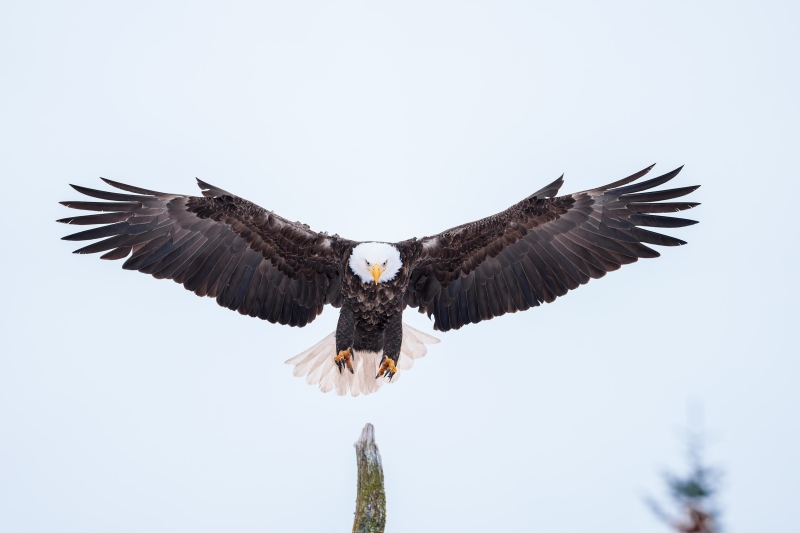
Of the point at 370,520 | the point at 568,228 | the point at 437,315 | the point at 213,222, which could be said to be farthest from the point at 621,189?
the point at 370,520

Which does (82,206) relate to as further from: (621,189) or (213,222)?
(621,189)

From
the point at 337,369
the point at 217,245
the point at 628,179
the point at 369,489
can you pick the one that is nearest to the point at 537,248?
the point at 628,179

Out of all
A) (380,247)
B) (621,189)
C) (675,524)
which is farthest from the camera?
(621,189)

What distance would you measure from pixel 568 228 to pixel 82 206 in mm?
3511

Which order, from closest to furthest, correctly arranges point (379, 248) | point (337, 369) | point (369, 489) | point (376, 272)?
point (369, 489), point (376, 272), point (379, 248), point (337, 369)

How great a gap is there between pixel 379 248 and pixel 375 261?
0.42 ft

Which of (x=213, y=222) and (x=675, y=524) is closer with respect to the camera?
(x=675, y=524)

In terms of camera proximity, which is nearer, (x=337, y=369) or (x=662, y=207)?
(x=662, y=207)

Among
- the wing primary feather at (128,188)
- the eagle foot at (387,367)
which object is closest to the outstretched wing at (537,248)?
the eagle foot at (387,367)

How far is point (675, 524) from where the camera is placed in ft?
4.68

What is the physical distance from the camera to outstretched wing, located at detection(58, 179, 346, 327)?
6395 mm

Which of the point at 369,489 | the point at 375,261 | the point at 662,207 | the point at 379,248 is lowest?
the point at 369,489

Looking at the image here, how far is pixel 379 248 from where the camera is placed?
618 cm

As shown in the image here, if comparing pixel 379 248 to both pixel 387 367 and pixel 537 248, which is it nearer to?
pixel 387 367
